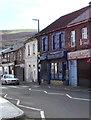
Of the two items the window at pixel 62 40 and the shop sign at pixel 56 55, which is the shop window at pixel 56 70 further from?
the window at pixel 62 40

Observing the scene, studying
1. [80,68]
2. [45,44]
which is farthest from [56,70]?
[80,68]

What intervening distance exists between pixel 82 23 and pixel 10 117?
20034 mm

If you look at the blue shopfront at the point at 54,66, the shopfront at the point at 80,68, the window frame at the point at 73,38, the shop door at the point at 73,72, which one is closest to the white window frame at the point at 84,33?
the shopfront at the point at 80,68

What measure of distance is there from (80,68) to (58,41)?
6.18m

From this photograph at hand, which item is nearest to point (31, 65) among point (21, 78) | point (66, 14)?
point (21, 78)

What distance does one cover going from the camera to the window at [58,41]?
32.6m

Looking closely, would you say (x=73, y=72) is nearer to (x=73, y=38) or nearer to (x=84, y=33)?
(x=73, y=38)

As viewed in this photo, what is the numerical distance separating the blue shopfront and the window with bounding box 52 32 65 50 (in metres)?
1.04

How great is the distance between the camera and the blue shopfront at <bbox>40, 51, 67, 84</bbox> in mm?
32122

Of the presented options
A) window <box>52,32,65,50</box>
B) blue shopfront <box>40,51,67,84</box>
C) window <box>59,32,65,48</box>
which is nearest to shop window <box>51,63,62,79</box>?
blue shopfront <box>40,51,67,84</box>

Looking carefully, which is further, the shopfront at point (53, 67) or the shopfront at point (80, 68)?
the shopfront at point (53, 67)

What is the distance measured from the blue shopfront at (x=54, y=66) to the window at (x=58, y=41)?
104cm

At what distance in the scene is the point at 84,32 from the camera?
28000mm

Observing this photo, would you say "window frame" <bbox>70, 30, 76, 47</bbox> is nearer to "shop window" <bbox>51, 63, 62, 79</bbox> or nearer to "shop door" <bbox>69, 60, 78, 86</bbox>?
"shop door" <bbox>69, 60, 78, 86</bbox>
